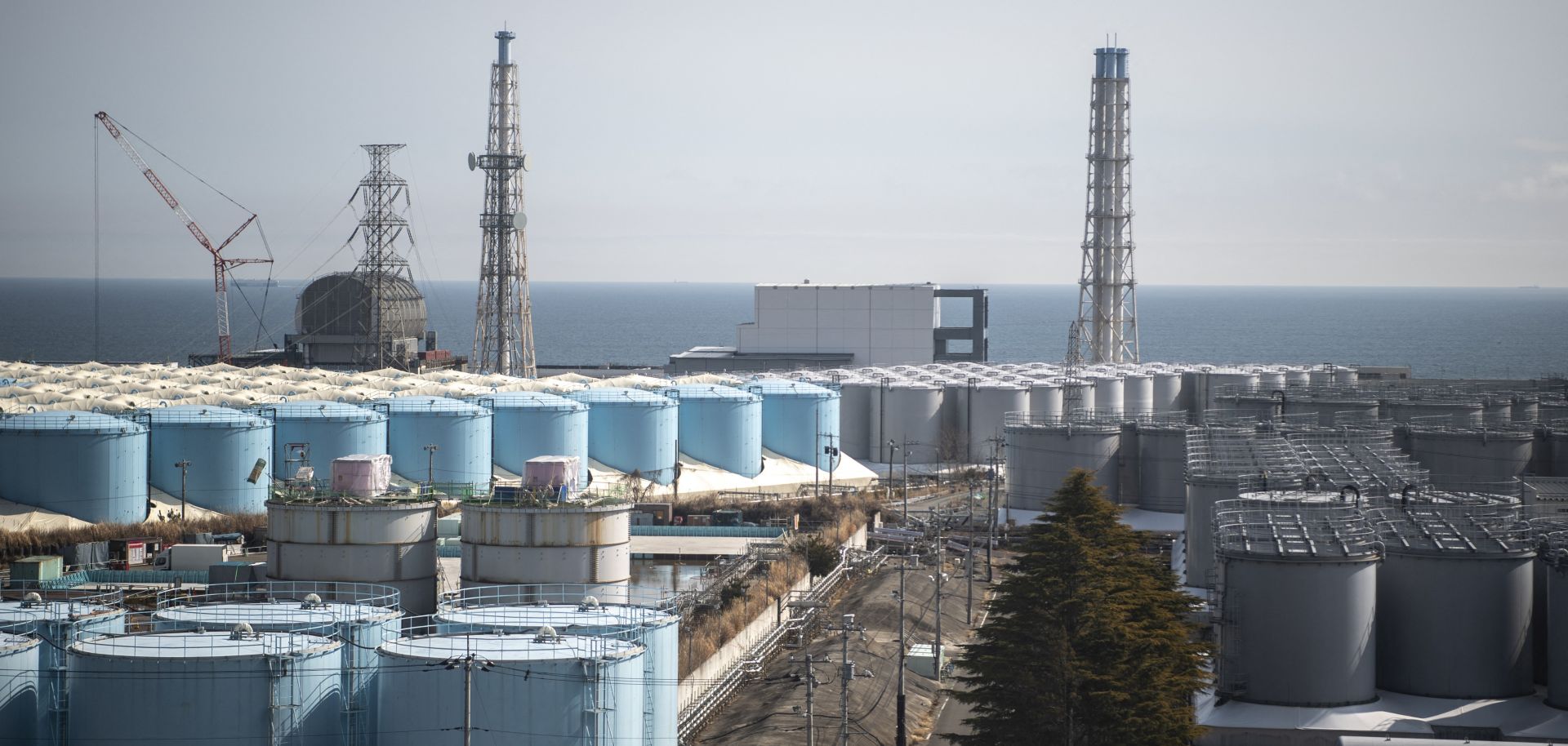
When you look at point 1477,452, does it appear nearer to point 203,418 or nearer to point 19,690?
point 203,418

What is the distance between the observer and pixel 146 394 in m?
52.0

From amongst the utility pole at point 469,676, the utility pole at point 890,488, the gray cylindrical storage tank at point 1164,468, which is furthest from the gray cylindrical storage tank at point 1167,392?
the utility pole at point 469,676

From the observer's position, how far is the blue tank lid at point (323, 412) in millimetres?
46781

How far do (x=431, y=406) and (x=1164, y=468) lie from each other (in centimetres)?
2049

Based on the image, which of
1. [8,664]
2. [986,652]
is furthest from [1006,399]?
[8,664]

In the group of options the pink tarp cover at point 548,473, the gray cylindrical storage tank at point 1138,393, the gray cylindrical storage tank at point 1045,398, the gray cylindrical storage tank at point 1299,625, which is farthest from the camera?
the gray cylindrical storage tank at point 1138,393

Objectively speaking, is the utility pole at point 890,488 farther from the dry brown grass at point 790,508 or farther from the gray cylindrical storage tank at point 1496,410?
the gray cylindrical storage tank at point 1496,410

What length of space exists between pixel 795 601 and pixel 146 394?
24.2 metres

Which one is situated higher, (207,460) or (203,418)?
(203,418)

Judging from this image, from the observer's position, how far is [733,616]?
1323 inches

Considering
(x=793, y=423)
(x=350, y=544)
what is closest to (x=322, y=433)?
(x=793, y=423)

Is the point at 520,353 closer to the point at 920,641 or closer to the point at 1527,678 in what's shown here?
the point at 920,641

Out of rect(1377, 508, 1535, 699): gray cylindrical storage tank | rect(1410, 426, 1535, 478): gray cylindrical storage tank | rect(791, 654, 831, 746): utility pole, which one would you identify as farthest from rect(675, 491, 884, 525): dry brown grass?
rect(1377, 508, 1535, 699): gray cylindrical storage tank

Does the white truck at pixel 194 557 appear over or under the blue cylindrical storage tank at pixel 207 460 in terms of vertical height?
under
